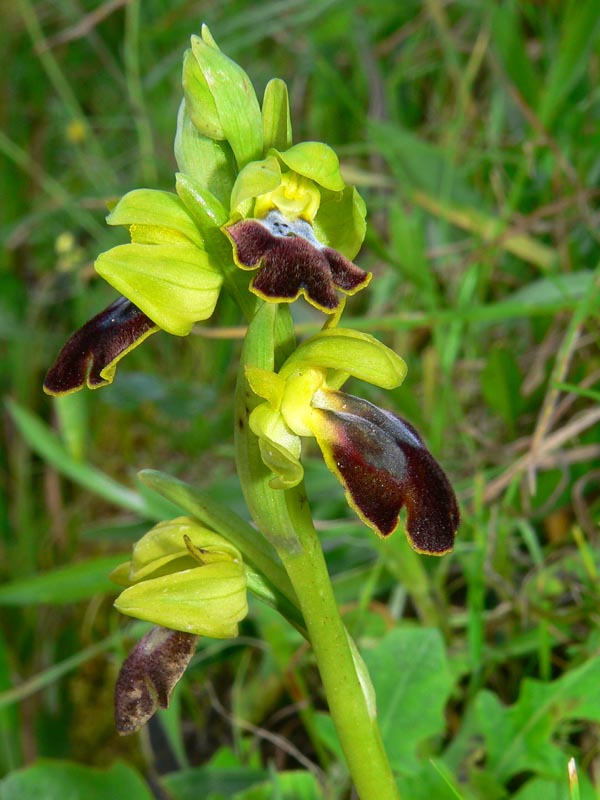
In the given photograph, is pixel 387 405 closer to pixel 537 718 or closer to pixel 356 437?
pixel 537 718

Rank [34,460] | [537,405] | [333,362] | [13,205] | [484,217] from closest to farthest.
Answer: [333,362] → [537,405] → [484,217] → [34,460] → [13,205]

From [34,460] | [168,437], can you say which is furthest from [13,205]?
[168,437]

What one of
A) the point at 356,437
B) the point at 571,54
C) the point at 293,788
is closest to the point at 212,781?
the point at 293,788

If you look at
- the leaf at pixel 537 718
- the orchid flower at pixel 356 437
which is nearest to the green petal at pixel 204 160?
the orchid flower at pixel 356 437

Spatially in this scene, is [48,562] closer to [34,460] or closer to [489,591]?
[34,460]

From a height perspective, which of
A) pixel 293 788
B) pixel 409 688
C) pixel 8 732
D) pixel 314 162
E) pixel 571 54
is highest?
pixel 314 162

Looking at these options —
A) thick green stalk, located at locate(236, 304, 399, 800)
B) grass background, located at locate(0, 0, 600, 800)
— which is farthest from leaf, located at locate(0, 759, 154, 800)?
thick green stalk, located at locate(236, 304, 399, 800)
